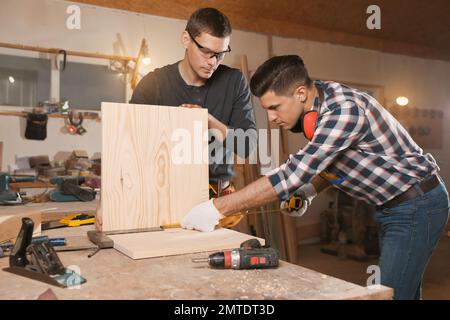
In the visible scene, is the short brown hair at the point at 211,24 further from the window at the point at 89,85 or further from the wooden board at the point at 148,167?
the window at the point at 89,85

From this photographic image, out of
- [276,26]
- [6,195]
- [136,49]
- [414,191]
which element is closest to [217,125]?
[414,191]

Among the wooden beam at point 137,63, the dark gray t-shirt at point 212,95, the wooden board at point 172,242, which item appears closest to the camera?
the wooden board at point 172,242

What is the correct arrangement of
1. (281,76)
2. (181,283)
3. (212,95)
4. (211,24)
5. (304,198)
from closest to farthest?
(181,283) → (281,76) → (304,198) → (211,24) → (212,95)

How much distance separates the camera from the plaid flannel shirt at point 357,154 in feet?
4.69

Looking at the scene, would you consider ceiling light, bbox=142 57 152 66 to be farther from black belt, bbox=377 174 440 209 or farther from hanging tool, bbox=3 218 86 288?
hanging tool, bbox=3 218 86 288

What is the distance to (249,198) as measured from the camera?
4.81 ft

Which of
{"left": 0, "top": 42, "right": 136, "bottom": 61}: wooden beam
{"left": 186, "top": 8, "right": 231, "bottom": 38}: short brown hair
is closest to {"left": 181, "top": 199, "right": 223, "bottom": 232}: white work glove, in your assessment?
{"left": 186, "top": 8, "right": 231, "bottom": 38}: short brown hair

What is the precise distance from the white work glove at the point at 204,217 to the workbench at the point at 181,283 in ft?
0.97

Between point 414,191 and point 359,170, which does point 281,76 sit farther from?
point 414,191

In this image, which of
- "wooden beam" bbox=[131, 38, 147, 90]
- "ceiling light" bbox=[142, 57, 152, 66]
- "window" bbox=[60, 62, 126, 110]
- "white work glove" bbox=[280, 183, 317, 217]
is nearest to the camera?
"white work glove" bbox=[280, 183, 317, 217]

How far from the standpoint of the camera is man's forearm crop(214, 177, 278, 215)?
1.46 metres

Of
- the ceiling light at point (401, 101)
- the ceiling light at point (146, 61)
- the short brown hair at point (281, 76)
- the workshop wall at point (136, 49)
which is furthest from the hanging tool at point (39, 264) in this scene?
the ceiling light at point (401, 101)

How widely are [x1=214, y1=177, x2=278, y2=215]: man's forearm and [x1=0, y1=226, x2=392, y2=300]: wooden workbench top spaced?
0.34m

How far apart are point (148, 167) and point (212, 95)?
0.80m
